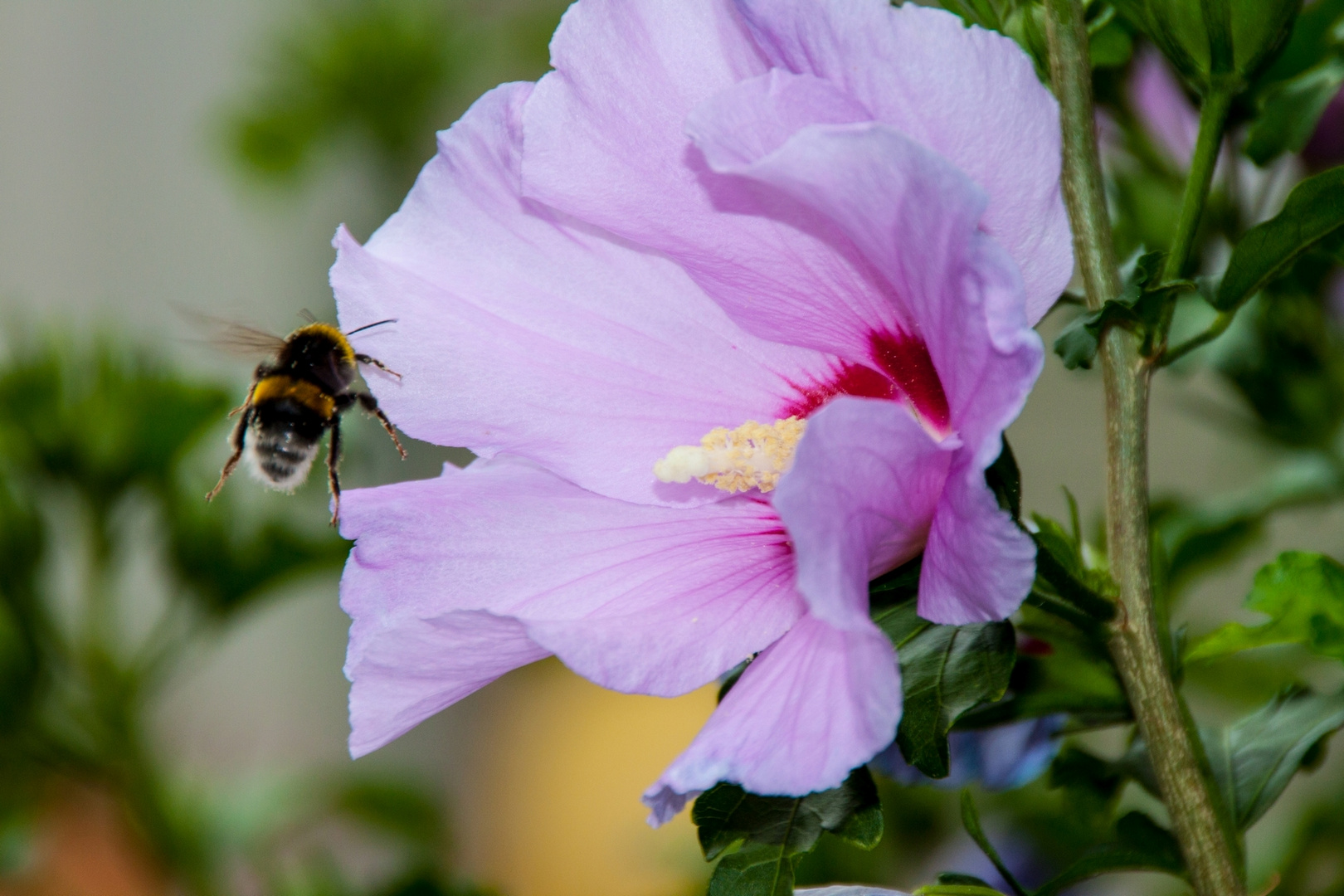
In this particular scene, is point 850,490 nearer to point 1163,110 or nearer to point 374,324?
point 374,324

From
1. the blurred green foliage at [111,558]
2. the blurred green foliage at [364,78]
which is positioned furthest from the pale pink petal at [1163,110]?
the blurred green foliage at [364,78]

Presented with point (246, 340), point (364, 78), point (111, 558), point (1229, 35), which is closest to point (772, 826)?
point (1229, 35)

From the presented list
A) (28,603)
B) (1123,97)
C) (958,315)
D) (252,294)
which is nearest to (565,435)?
(958,315)

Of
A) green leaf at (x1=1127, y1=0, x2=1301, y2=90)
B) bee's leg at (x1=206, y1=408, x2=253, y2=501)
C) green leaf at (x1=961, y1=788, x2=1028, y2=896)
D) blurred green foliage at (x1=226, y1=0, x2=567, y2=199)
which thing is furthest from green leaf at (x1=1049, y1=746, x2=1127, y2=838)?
blurred green foliage at (x1=226, y1=0, x2=567, y2=199)

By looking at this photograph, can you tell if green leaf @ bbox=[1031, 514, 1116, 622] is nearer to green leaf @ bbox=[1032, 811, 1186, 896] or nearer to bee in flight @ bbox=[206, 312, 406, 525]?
green leaf @ bbox=[1032, 811, 1186, 896]

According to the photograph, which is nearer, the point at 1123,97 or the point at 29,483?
the point at 1123,97

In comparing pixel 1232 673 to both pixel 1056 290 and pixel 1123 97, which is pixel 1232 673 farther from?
pixel 1056 290
